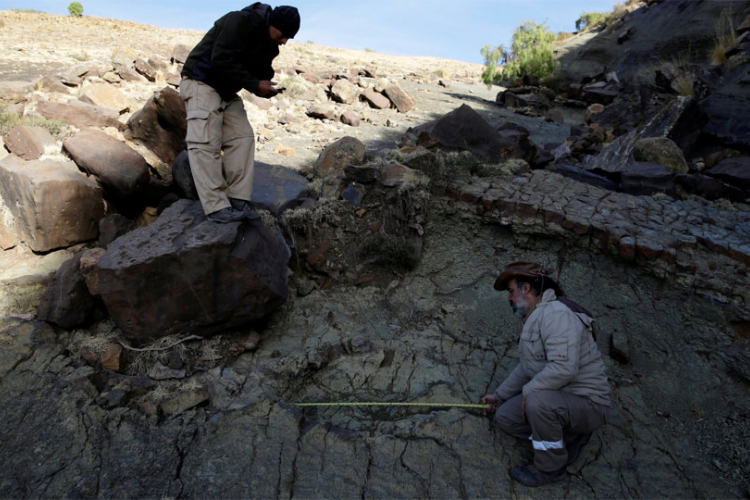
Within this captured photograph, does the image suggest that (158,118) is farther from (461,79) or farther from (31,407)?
(461,79)

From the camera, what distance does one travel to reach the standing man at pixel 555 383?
8.39ft

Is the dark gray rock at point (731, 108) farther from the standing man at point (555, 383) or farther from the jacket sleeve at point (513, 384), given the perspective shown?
the jacket sleeve at point (513, 384)

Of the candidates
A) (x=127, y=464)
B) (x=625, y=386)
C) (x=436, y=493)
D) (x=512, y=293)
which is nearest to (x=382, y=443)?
(x=436, y=493)

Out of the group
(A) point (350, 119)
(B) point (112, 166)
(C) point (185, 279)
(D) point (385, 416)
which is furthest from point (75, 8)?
(D) point (385, 416)

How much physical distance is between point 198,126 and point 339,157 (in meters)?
2.40

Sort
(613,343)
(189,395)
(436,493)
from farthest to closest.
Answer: (613,343) < (189,395) < (436,493)

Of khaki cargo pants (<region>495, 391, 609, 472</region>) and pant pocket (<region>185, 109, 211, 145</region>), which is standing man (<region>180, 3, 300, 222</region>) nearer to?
pant pocket (<region>185, 109, 211, 145</region>)

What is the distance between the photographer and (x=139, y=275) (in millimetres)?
3309

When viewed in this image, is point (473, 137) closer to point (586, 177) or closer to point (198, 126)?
point (586, 177)

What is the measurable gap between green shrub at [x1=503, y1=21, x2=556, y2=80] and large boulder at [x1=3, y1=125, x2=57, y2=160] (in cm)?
1348

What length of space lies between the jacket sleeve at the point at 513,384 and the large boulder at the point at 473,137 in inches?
142

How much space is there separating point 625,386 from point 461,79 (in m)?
16.3

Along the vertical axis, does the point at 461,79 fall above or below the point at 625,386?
above

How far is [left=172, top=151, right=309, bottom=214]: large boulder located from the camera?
4.70m
